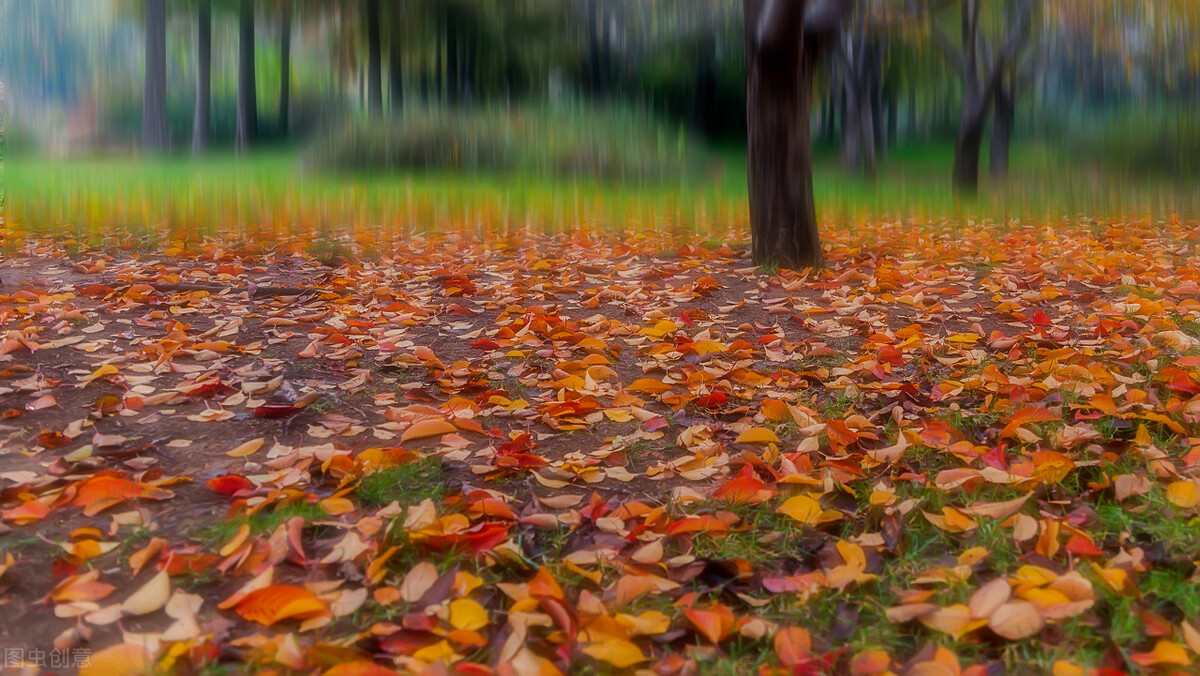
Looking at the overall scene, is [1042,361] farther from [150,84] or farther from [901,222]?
[150,84]

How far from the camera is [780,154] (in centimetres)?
669

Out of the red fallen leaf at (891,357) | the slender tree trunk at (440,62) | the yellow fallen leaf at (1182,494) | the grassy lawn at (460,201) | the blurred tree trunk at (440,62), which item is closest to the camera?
the yellow fallen leaf at (1182,494)

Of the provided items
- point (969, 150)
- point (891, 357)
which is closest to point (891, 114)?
point (969, 150)

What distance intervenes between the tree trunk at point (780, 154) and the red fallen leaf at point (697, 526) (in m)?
4.36

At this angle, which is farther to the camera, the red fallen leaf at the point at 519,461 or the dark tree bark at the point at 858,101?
the dark tree bark at the point at 858,101

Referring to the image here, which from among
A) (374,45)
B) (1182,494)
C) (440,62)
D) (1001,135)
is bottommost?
(1182,494)

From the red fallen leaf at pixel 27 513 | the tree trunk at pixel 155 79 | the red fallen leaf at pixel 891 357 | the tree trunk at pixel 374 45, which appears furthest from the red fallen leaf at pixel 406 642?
the tree trunk at pixel 155 79

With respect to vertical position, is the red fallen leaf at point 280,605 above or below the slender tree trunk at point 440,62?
below

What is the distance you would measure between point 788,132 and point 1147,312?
2.73m

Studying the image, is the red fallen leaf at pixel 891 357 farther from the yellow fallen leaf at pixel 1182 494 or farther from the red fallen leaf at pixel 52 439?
the red fallen leaf at pixel 52 439

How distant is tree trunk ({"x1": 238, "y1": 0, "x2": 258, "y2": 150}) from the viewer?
23.0 metres

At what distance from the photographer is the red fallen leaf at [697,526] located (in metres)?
2.39

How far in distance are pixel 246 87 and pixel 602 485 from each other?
24.7m

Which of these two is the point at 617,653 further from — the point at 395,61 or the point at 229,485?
the point at 395,61
